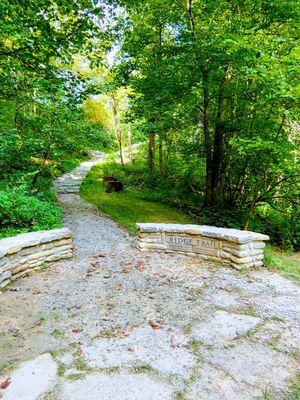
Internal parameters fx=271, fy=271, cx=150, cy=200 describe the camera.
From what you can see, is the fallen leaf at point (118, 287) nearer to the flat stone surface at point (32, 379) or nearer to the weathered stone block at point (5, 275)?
the flat stone surface at point (32, 379)

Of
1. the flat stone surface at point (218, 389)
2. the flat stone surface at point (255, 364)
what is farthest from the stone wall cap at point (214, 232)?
the flat stone surface at point (218, 389)

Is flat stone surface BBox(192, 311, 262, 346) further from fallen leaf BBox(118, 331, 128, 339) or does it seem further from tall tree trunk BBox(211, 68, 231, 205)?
tall tree trunk BBox(211, 68, 231, 205)

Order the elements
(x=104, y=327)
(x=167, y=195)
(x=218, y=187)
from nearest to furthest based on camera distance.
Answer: (x=104, y=327) < (x=218, y=187) < (x=167, y=195)

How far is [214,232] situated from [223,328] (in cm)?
209

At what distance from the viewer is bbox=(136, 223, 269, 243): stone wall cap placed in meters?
4.42

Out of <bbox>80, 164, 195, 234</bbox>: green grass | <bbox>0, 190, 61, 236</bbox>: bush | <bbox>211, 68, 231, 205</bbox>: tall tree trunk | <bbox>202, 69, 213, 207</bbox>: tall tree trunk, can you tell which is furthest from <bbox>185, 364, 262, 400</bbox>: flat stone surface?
<bbox>202, 69, 213, 207</bbox>: tall tree trunk

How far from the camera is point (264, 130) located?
6.38m

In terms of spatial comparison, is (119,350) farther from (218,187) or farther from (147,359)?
(218,187)

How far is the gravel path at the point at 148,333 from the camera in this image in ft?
6.72

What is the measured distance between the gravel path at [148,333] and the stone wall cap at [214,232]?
0.54m

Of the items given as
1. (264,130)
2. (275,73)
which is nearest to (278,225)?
(264,130)

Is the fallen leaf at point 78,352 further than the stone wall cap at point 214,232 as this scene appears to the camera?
No

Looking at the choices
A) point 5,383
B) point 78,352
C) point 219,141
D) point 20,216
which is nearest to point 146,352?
point 78,352

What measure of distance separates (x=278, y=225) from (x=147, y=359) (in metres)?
6.74
